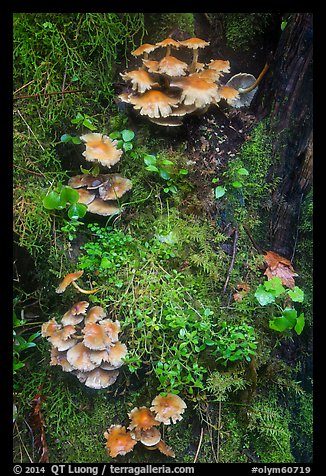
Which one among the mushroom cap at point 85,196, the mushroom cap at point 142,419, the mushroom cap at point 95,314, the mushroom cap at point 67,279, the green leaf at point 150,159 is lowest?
the mushroom cap at point 142,419

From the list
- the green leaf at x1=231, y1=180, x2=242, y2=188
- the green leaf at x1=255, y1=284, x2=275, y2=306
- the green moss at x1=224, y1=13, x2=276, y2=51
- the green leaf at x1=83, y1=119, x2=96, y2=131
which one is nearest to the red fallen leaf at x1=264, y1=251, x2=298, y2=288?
the green leaf at x1=255, y1=284, x2=275, y2=306

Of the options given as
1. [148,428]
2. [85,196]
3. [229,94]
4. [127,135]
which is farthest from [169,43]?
[148,428]

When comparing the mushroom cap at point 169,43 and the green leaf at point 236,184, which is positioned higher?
the mushroom cap at point 169,43

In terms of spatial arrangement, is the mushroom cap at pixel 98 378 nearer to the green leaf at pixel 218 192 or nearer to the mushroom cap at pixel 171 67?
the green leaf at pixel 218 192

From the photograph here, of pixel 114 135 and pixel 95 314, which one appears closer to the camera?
pixel 95 314

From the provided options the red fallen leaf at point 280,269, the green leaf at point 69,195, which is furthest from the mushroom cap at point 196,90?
the red fallen leaf at point 280,269

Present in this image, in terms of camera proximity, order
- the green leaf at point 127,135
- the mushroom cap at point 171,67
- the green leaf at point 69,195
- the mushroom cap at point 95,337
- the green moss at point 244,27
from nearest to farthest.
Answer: the mushroom cap at point 95,337 < the green leaf at point 69,195 < the mushroom cap at point 171,67 < the green leaf at point 127,135 < the green moss at point 244,27

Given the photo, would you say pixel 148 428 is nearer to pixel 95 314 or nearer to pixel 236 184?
pixel 95 314
